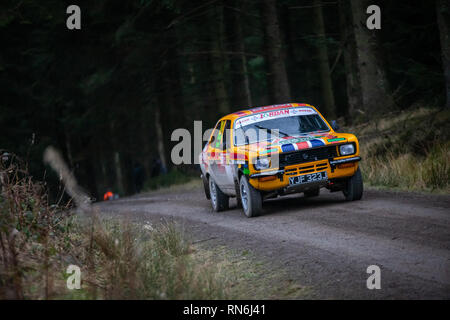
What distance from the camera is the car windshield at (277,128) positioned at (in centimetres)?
1038

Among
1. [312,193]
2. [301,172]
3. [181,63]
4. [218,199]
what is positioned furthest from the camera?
[181,63]

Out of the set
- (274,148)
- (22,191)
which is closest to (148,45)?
(274,148)

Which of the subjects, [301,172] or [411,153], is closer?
[301,172]

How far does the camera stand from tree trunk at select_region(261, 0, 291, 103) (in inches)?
760

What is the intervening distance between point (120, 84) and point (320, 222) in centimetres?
1760

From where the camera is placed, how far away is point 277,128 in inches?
412

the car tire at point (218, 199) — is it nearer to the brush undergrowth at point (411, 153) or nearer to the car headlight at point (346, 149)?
the car headlight at point (346, 149)

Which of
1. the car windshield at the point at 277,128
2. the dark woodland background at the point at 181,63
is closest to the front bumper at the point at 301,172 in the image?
the car windshield at the point at 277,128

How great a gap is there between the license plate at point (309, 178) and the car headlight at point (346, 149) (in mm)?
469

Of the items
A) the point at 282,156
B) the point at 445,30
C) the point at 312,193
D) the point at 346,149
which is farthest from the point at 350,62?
the point at 282,156

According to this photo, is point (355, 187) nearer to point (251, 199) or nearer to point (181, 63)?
point (251, 199)

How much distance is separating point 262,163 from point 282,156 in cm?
35

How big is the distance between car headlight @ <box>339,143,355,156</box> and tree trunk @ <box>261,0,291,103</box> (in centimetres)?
1010

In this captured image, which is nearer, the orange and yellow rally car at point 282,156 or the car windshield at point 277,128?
the orange and yellow rally car at point 282,156
